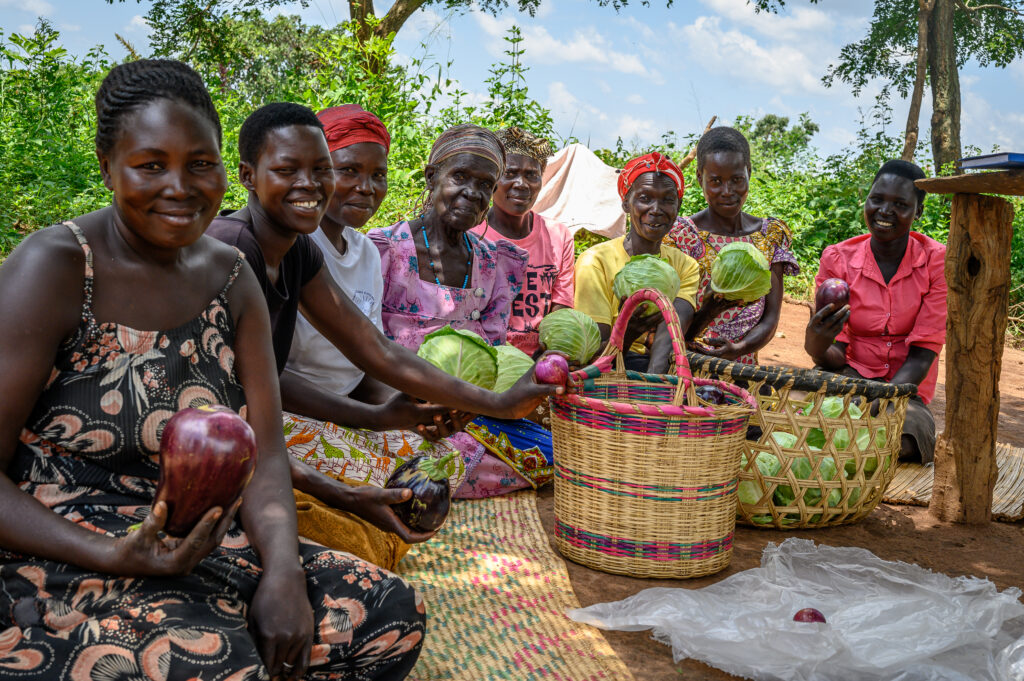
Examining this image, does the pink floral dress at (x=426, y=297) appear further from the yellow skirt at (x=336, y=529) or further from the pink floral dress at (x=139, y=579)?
the pink floral dress at (x=139, y=579)

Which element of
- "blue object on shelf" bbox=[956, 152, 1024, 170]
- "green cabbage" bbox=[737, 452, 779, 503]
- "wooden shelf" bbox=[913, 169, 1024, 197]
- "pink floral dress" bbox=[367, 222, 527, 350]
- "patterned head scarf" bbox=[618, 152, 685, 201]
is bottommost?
"green cabbage" bbox=[737, 452, 779, 503]

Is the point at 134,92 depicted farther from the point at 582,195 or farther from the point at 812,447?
the point at 582,195

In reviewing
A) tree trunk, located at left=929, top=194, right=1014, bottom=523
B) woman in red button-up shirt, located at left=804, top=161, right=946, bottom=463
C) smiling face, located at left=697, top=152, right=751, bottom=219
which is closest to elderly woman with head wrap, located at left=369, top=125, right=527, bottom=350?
smiling face, located at left=697, top=152, right=751, bottom=219

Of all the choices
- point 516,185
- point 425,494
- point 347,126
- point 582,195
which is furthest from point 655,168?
point 582,195

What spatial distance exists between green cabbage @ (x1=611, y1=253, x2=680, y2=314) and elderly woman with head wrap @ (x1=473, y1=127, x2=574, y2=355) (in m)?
0.80

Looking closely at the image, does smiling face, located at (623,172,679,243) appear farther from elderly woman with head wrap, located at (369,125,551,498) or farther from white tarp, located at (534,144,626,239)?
white tarp, located at (534,144,626,239)

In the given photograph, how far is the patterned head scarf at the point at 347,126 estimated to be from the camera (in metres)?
3.17

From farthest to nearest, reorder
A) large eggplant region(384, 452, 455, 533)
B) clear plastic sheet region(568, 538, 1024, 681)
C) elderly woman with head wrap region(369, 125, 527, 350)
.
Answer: elderly woman with head wrap region(369, 125, 527, 350) < clear plastic sheet region(568, 538, 1024, 681) < large eggplant region(384, 452, 455, 533)

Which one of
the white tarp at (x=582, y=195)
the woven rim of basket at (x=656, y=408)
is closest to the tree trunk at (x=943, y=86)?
the white tarp at (x=582, y=195)

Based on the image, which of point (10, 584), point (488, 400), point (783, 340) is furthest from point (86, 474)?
point (783, 340)

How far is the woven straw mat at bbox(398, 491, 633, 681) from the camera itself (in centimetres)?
236

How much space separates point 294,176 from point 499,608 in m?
1.50

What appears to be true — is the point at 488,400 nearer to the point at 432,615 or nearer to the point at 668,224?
the point at 432,615

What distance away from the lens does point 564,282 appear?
5.07 m
